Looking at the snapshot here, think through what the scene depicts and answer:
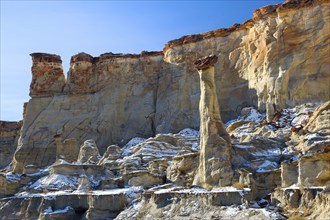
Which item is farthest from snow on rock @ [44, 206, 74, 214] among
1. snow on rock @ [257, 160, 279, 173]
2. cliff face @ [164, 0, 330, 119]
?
cliff face @ [164, 0, 330, 119]

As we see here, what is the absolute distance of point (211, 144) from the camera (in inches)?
1325

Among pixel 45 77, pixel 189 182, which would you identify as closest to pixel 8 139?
pixel 45 77

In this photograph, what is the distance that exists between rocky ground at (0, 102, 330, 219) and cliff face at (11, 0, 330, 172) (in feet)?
16.8

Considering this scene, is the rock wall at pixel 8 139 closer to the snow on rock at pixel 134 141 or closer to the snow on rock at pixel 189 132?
the snow on rock at pixel 134 141

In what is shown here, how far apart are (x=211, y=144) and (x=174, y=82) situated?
3114 centimetres

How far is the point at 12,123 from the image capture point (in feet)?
289

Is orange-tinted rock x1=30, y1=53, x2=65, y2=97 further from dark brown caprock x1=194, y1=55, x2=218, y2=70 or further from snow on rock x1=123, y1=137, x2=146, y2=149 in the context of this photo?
dark brown caprock x1=194, y1=55, x2=218, y2=70

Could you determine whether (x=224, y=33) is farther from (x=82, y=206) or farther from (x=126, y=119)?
(x=82, y=206)

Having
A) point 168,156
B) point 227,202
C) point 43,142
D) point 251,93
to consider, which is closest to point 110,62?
point 43,142

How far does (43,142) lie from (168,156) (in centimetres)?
2596

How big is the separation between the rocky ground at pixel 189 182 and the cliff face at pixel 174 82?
512cm

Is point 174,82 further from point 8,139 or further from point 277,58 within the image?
point 8,139

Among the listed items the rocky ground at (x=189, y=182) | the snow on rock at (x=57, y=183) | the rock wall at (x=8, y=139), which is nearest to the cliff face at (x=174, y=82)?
the rocky ground at (x=189, y=182)

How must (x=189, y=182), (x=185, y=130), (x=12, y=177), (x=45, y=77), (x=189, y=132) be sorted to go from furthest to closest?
(x=45, y=77), (x=185, y=130), (x=189, y=132), (x=12, y=177), (x=189, y=182)
